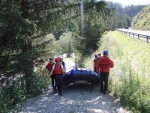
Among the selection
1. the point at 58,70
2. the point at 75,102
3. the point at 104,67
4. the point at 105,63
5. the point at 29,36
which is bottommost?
the point at 75,102

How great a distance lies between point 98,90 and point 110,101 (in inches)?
96.3

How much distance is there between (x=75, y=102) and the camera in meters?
12.3

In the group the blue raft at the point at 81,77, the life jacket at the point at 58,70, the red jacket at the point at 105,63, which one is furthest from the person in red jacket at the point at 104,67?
the life jacket at the point at 58,70

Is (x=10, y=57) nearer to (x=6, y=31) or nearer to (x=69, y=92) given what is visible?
(x=6, y=31)

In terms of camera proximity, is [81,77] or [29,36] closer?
[81,77]

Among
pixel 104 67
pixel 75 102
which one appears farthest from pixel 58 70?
pixel 104 67

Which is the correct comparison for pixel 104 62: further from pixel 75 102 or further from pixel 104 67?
pixel 75 102

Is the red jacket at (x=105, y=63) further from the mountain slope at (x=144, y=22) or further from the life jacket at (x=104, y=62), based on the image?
the mountain slope at (x=144, y=22)

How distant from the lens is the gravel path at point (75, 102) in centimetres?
1104

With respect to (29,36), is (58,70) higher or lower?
lower

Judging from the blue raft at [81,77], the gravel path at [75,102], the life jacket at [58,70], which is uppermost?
the life jacket at [58,70]

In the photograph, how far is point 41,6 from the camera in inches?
634

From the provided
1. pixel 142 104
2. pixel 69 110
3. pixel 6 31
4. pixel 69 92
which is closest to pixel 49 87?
pixel 69 92

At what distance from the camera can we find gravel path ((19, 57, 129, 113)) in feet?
36.2
